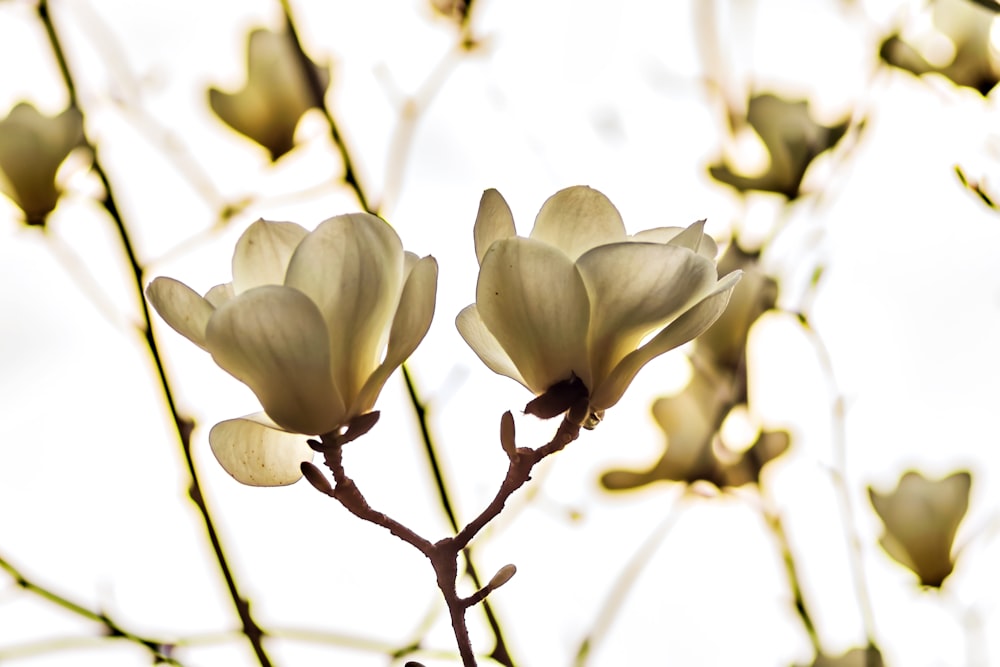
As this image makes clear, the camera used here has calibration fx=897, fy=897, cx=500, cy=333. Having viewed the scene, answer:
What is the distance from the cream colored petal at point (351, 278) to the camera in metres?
0.27

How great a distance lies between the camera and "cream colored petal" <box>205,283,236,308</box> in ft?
0.98

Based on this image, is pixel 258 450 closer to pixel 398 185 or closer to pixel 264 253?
pixel 264 253

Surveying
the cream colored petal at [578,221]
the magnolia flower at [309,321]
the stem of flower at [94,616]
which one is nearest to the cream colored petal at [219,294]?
the magnolia flower at [309,321]

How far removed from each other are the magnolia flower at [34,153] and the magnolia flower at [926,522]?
1.62ft

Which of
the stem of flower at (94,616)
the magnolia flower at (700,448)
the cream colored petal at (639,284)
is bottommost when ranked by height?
the magnolia flower at (700,448)

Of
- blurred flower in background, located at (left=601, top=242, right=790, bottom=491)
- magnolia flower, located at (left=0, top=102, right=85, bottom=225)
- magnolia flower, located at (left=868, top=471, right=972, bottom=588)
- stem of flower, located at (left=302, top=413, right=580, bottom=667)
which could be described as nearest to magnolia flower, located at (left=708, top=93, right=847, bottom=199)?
blurred flower in background, located at (left=601, top=242, right=790, bottom=491)

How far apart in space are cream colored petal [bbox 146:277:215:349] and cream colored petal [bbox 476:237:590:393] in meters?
0.09

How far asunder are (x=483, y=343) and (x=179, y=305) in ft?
0.33

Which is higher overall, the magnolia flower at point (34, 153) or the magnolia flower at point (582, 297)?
the magnolia flower at point (34, 153)

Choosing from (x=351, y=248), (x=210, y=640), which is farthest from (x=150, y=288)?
(x=210, y=640)

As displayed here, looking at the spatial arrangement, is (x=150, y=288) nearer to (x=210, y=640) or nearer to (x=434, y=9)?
(x=210, y=640)

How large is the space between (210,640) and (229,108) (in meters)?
0.31

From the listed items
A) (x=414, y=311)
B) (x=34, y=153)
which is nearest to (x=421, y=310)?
(x=414, y=311)

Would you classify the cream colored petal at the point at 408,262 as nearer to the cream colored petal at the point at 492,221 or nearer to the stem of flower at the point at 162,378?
the cream colored petal at the point at 492,221
